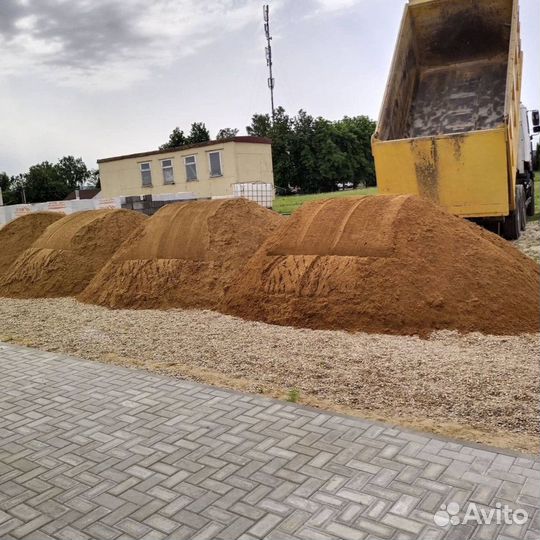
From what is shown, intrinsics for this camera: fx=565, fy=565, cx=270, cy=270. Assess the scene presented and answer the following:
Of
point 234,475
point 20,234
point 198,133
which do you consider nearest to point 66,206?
point 20,234

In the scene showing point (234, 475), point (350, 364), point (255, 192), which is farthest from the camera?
point (255, 192)

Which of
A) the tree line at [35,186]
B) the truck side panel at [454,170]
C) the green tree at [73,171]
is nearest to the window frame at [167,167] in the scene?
the truck side panel at [454,170]

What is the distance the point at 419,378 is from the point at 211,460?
2.18 meters

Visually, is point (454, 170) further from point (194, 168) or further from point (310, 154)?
point (310, 154)

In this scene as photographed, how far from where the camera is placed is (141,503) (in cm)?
341

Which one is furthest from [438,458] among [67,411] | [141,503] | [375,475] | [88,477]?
[67,411]

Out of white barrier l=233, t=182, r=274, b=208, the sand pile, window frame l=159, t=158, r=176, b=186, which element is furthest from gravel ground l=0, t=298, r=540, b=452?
window frame l=159, t=158, r=176, b=186

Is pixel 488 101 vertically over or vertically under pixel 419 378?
over

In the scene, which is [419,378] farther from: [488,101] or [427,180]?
[488,101]

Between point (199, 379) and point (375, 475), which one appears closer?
point (375, 475)

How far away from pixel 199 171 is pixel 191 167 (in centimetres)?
63

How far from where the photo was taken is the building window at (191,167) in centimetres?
2938

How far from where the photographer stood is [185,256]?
33.4 ft

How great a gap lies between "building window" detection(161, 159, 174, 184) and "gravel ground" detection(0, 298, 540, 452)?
22318 mm
